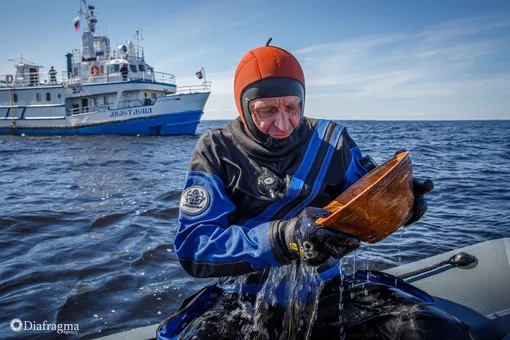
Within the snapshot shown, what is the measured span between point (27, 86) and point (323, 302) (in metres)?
37.4

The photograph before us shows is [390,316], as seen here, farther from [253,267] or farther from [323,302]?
[253,267]

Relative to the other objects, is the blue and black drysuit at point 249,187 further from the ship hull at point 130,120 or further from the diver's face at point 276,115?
the ship hull at point 130,120

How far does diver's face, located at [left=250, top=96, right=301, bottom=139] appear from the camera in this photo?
7.52ft

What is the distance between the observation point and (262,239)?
1972 mm

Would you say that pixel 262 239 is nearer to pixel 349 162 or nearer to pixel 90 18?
pixel 349 162

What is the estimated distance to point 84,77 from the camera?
105 ft

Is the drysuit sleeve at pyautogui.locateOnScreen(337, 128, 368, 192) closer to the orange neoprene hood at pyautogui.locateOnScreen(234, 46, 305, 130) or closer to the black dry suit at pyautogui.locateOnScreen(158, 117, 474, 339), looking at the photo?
the black dry suit at pyautogui.locateOnScreen(158, 117, 474, 339)

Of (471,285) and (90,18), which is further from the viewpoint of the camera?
(90,18)

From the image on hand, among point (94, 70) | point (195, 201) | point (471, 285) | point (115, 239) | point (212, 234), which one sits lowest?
point (115, 239)

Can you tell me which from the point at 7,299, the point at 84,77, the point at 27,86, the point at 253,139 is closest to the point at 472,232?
the point at 253,139

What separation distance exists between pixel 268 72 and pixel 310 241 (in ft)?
3.35

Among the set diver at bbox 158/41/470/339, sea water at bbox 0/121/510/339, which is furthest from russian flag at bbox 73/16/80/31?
diver at bbox 158/41/470/339

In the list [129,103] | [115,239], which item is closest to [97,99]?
[129,103]

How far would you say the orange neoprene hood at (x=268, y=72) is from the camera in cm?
227
